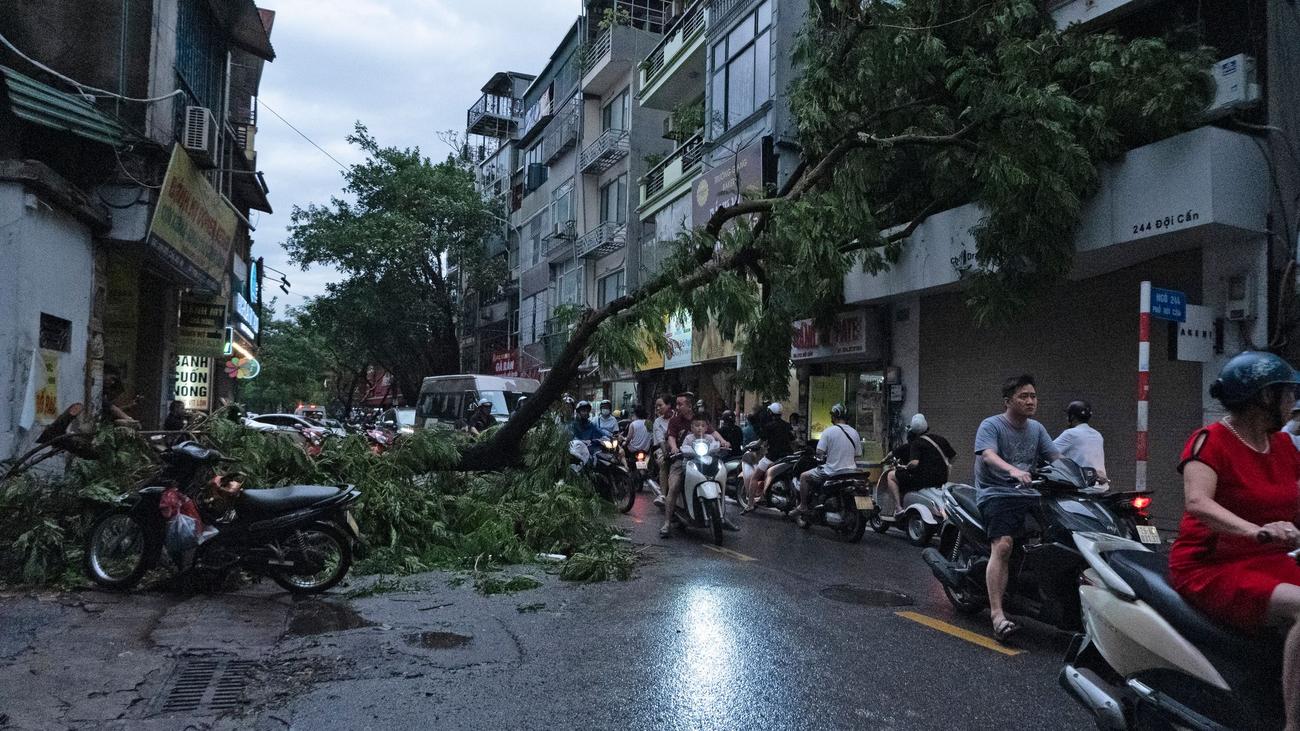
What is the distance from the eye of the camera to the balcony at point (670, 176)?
25141 millimetres

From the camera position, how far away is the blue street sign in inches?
407

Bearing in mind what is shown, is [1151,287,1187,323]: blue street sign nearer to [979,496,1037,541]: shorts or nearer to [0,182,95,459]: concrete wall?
[979,496,1037,541]: shorts

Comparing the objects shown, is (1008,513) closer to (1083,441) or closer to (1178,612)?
(1178,612)

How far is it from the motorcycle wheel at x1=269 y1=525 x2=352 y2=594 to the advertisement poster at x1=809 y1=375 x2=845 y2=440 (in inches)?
572

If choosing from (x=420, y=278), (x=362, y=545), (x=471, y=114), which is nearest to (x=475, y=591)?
(x=362, y=545)


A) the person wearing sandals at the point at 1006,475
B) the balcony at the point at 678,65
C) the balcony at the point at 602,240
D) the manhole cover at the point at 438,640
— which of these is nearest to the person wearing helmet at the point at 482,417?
the manhole cover at the point at 438,640

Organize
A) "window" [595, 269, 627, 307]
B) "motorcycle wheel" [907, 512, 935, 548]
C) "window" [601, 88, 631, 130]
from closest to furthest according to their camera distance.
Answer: "motorcycle wheel" [907, 512, 935, 548], "window" [595, 269, 627, 307], "window" [601, 88, 631, 130]

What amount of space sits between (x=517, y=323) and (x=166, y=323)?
1143 inches

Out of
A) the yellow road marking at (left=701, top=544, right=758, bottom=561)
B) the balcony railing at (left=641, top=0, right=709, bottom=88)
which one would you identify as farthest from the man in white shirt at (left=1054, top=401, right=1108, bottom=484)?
the balcony railing at (left=641, top=0, right=709, bottom=88)

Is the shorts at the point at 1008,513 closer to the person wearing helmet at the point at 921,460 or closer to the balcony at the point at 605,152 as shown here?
the person wearing helmet at the point at 921,460

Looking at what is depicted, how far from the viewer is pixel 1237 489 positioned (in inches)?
131

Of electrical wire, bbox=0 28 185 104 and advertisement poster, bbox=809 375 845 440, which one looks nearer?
electrical wire, bbox=0 28 185 104

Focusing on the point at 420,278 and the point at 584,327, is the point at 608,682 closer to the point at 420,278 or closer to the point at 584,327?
the point at 584,327

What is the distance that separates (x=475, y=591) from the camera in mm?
7461
